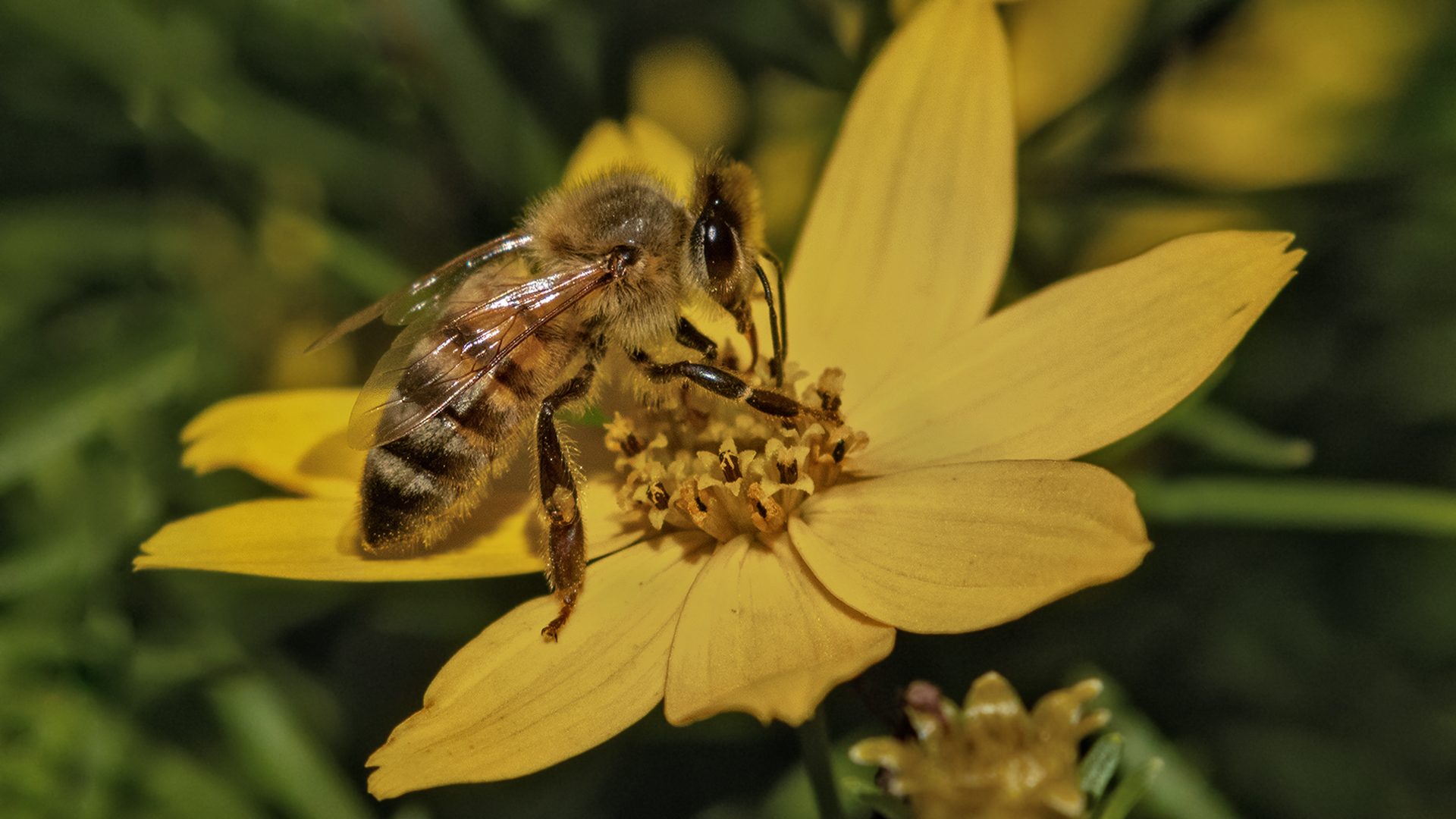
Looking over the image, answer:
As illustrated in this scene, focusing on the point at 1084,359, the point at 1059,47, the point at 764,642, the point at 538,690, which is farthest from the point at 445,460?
the point at 1059,47

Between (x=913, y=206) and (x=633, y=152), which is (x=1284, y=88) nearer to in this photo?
(x=913, y=206)

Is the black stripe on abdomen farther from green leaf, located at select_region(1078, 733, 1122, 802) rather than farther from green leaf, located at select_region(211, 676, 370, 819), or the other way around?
green leaf, located at select_region(1078, 733, 1122, 802)

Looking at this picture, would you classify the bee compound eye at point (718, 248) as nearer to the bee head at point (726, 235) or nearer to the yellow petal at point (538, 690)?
the bee head at point (726, 235)

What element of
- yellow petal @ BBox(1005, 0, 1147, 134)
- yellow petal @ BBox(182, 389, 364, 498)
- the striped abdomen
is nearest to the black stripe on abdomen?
the striped abdomen

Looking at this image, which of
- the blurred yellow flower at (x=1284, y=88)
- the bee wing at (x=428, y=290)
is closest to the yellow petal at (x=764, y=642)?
→ the bee wing at (x=428, y=290)

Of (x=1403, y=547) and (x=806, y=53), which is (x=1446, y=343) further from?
(x=806, y=53)

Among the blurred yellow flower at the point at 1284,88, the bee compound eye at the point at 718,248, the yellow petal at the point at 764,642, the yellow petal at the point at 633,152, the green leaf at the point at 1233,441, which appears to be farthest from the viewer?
the blurred yellow flower at the point at 1284,88
